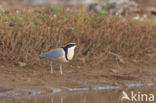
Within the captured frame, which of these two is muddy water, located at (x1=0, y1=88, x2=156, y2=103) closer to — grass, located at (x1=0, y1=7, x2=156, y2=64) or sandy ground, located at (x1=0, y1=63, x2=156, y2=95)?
sandy ground, located at (x1=0, y1=63, x2=156, y2=95)

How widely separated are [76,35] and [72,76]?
141 centimetres

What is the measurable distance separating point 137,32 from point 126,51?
Answer: 0.61 meters

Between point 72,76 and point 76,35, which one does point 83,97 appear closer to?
point 72,76

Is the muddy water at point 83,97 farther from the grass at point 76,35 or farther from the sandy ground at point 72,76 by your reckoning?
the grass at point 76,35

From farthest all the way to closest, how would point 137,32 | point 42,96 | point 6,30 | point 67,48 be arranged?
point 137,32 → point 6,30 → point 67,48 → point 42,96

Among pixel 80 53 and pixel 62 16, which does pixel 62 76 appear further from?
pixel 62 16

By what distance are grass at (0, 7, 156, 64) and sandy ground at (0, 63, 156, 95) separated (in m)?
0.32

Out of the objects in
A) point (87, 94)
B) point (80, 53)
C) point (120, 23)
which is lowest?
point (87, 94)

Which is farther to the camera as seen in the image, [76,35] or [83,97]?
[76,35]

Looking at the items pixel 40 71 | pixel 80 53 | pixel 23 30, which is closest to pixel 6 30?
pixel 23 30

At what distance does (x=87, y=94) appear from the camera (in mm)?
8305

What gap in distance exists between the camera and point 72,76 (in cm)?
945

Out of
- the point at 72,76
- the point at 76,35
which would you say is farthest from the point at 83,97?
the point at 76,35

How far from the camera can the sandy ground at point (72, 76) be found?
8633mm
